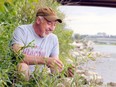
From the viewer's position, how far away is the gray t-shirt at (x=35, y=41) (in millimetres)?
4117

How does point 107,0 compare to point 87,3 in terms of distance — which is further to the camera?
point 87,3

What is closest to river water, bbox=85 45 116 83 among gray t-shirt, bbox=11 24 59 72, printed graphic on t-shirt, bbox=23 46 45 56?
gray t-shirt, bbox=11 24 59 72

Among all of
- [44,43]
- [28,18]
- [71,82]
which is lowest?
[71,82]

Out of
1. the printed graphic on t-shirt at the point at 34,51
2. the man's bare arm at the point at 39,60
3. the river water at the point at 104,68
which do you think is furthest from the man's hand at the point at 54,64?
the river water at the point at 104,68

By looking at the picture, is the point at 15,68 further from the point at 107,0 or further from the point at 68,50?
the point at 107,0

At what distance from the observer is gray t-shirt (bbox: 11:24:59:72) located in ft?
13.5

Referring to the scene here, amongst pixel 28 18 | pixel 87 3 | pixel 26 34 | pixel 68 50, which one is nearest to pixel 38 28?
pixel 26 34

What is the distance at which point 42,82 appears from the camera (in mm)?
3740

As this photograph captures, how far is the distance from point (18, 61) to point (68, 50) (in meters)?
6.33

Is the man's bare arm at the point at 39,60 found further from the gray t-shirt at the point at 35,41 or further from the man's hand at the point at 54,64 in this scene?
the gray t-shirt at the point at 35,41

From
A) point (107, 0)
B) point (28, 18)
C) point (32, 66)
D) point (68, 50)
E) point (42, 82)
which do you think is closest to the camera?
point (42, 82)

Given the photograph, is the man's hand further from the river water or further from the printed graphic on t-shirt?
the river water

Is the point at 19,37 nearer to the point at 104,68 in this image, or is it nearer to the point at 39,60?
the point at 39,60

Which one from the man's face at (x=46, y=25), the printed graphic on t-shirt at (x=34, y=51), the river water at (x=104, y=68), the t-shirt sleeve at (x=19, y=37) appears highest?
the man's face at (x=46, y=25)
